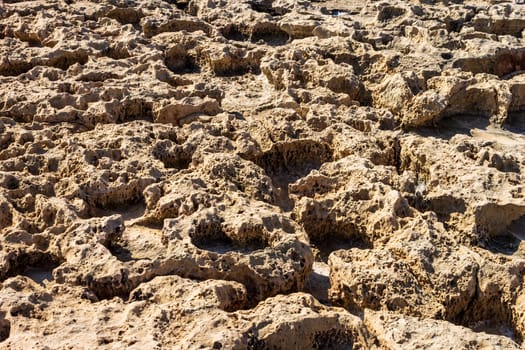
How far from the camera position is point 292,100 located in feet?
15.3

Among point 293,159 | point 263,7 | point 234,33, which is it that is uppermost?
point 263,7

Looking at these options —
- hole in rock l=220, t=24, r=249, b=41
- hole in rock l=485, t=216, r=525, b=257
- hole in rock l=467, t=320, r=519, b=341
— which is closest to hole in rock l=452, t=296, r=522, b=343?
hole in rock l=467, t=320, r=519, b=341

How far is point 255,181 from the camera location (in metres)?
3.72

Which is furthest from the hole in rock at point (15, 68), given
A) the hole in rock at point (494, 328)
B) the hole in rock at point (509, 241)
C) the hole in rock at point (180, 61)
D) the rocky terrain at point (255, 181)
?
the hole in rock at point (494, 328)

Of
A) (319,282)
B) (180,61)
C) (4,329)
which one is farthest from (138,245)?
(180,61)

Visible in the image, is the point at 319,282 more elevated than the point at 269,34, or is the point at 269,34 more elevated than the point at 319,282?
the point at 269,34

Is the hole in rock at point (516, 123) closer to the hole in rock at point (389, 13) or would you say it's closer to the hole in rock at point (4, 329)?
the hole in rock at point (389, 13)

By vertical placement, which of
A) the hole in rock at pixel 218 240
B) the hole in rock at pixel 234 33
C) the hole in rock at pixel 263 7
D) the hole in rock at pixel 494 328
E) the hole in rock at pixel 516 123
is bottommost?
the hole in rock at pixel 494 328

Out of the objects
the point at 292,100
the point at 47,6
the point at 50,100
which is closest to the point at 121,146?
the point at 50,100

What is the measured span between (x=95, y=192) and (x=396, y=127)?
236cm

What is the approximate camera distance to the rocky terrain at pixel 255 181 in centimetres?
270

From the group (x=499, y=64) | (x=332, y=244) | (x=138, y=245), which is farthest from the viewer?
(x=499, y=64)

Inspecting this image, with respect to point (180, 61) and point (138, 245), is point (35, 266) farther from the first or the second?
point (180, 61)

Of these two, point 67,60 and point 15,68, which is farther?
point 67,60
